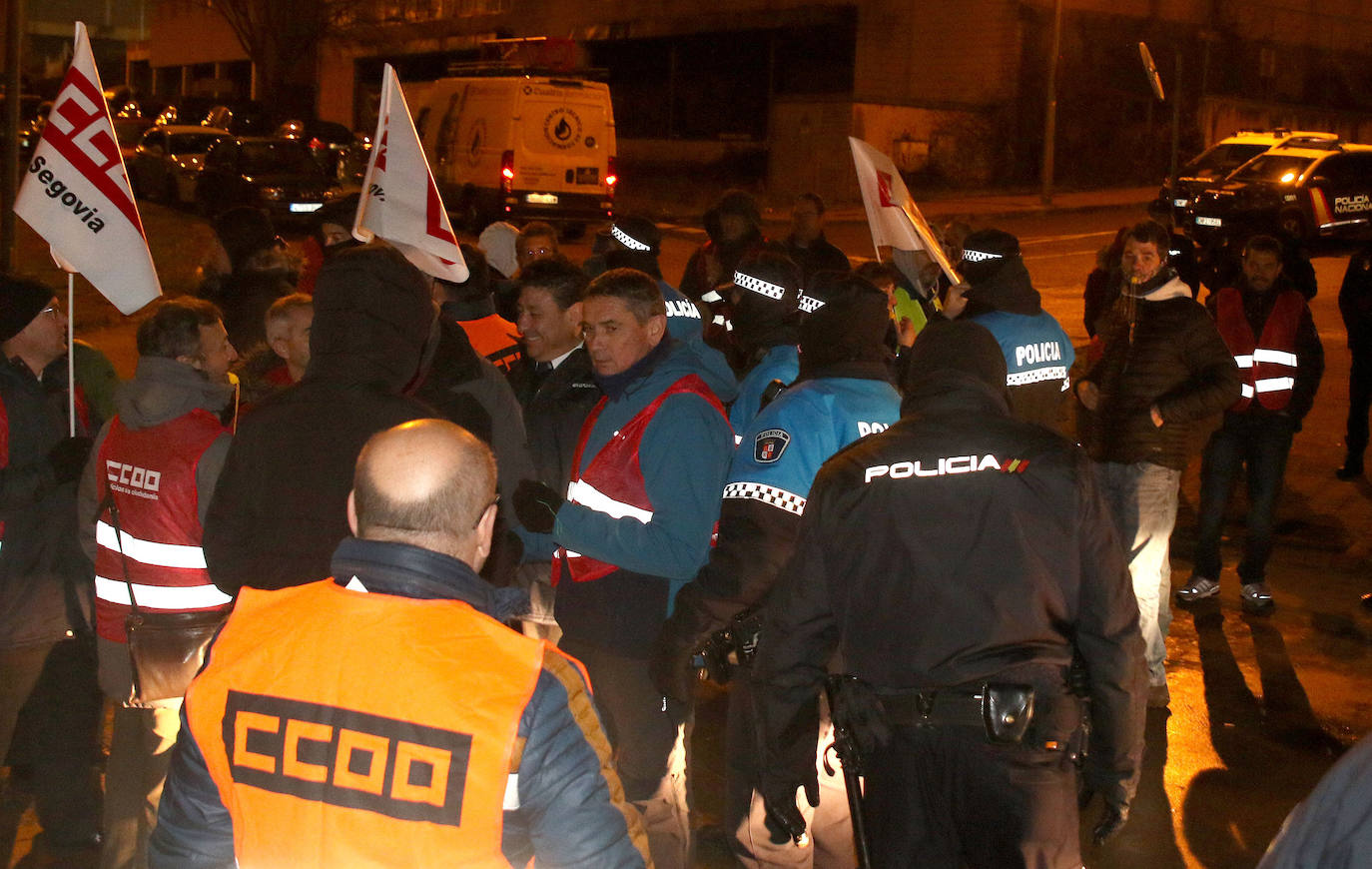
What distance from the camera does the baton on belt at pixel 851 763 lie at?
3342 millimetres

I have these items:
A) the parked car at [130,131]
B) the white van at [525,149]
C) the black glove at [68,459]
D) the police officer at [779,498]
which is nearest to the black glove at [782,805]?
the police officer at [779,498]

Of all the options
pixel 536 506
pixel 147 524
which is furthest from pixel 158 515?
pixel 536 506

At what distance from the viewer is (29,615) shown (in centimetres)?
458

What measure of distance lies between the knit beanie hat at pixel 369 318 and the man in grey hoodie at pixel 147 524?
0.63m

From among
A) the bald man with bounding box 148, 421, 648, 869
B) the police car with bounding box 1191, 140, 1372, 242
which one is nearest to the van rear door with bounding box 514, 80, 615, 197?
the police car with bounding box 1191, 140, 1372, 242

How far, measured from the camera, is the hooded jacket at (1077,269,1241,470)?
6.06m

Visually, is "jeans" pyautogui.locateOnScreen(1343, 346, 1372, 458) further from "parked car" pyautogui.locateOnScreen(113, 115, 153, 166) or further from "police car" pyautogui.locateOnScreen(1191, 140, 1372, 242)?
"parked car" pyautogui.locateOnScreen(113, 115, 153, 166)

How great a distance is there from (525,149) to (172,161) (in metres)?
7.62

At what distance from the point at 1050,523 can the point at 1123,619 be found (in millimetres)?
292

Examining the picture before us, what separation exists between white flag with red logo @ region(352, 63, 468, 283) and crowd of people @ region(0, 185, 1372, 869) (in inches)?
15.8

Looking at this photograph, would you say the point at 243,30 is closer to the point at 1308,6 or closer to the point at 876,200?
the point at 1308,6

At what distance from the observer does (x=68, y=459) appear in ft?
14.8

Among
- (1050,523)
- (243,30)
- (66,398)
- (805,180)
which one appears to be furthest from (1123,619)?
(243,30)

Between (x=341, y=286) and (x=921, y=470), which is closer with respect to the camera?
(x=921, y=470)
